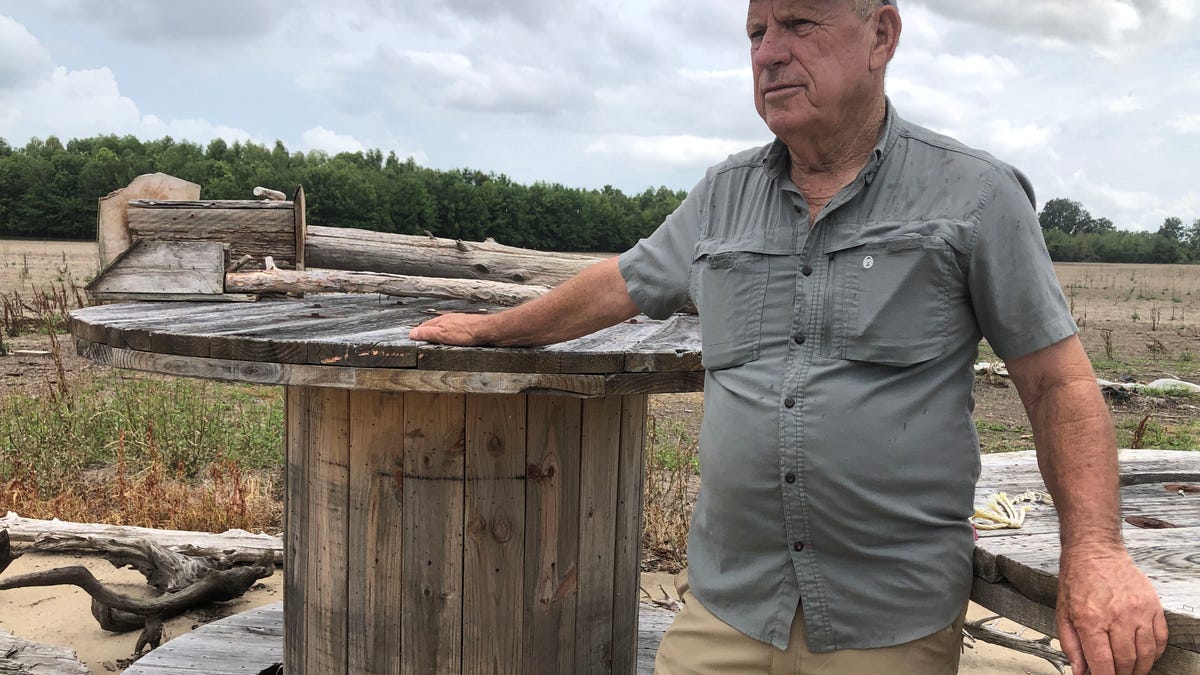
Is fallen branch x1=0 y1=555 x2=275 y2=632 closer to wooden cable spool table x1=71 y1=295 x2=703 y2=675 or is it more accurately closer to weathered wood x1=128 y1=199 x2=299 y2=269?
weathered wood x1=128 y1=199 x2=299 y2=269

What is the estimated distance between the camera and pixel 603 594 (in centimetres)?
298

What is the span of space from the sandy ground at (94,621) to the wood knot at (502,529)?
7.35ft

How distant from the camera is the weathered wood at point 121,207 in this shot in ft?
Answer: 16.0

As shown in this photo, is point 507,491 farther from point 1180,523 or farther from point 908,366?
point 1180,523

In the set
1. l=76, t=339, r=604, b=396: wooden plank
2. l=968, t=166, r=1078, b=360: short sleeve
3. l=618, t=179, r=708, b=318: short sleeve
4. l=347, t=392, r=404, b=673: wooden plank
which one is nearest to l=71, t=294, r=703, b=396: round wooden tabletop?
A: l=76, t=339, r=604, b=396: wooden plank

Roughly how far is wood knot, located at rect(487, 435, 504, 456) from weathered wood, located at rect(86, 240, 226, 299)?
2298 millimetres

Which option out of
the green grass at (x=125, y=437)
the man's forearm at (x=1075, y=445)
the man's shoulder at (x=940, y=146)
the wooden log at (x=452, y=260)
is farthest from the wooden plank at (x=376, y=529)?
the green grass at (x=125, y=437)

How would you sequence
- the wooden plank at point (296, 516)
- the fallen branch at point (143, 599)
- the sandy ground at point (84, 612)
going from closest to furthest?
the wooden plank at point (296, 516), the fallen branch at point (143, 599), the sandy ground at point (84, 612)

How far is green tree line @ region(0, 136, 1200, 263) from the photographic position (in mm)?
37906

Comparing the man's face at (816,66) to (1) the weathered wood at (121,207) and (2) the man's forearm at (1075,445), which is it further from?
(1) the weathered wood at (121,207)

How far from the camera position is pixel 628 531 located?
3074 mm

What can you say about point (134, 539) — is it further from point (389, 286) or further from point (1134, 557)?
point (1134, 557)

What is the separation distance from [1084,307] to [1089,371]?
82.7 ft

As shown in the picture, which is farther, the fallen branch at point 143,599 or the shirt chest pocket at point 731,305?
the fallen branch at point 143,599
